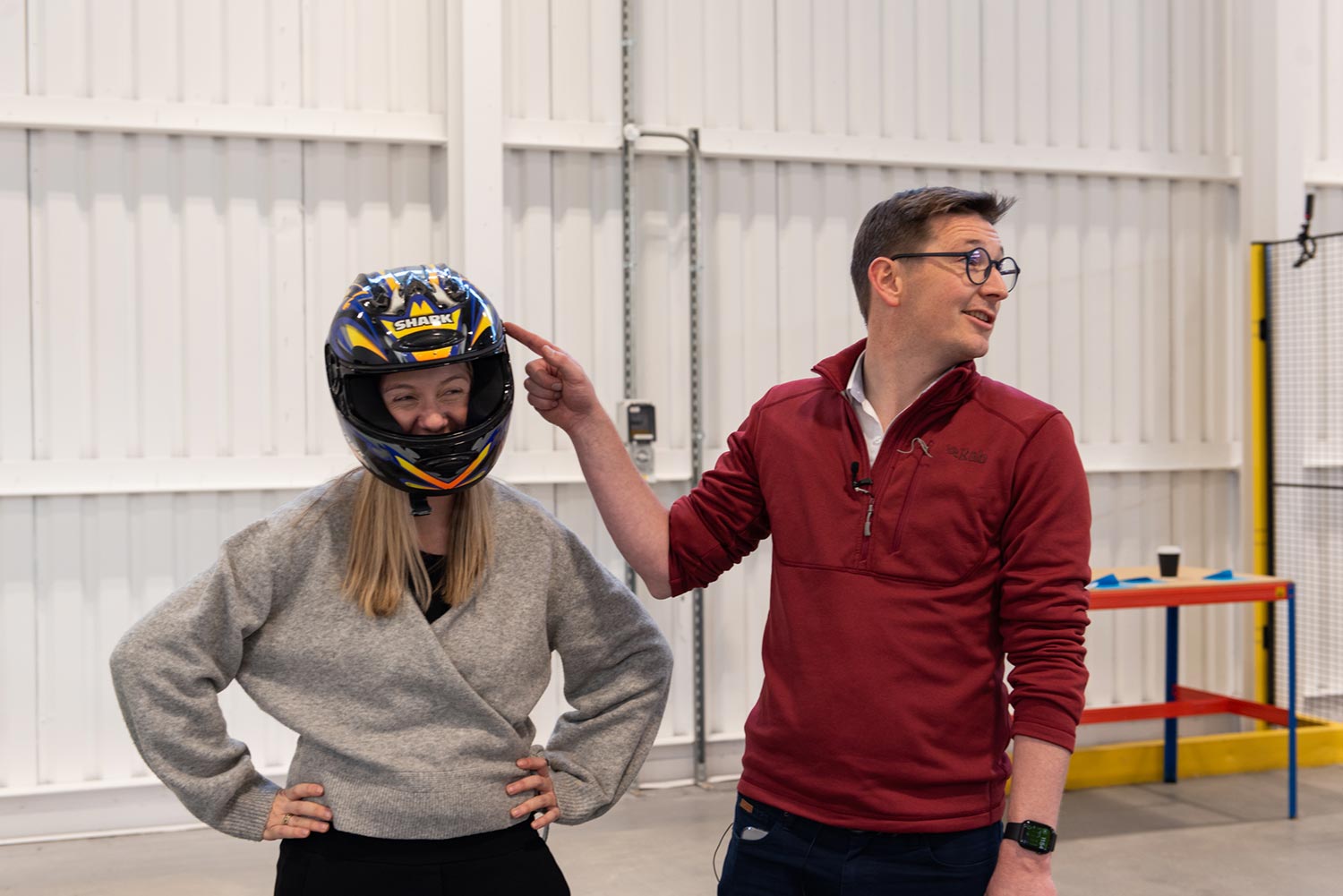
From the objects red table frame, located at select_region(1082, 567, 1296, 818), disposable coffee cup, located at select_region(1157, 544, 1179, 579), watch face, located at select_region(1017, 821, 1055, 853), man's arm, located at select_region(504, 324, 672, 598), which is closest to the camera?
watch face, located at select_region(1017, 821, 1055, 853)

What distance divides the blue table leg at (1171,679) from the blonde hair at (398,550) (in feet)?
13.7

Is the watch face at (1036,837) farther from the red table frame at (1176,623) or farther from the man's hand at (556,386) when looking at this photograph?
the red table frame at (1176,623)

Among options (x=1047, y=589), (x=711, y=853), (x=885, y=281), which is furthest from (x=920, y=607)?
(x=711, y=853)

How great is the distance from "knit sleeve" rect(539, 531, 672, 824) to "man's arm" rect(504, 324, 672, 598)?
5.7 inches

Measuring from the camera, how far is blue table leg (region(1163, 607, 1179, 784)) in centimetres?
529

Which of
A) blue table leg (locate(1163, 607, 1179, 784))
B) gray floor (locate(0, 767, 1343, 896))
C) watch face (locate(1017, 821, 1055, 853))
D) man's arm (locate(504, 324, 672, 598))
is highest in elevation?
man's arm (locate(504, 324, 672, 598))

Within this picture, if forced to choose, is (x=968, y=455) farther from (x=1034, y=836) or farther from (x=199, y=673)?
(x=199, y=673)

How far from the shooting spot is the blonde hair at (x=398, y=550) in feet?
5.86

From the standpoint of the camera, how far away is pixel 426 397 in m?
1.84

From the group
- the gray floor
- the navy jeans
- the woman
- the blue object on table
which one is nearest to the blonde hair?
the woman

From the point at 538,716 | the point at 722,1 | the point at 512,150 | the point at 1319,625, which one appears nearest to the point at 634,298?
the point at 512,150

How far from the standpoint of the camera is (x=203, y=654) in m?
1.75

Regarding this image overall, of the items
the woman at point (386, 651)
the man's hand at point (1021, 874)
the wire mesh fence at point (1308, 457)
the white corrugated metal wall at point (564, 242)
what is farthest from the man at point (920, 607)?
the wire mesh fence at point (1308, 457)

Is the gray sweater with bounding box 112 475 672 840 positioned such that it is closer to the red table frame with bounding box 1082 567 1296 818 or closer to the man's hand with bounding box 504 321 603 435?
the man's hand with bounding box 504 321 603 435
